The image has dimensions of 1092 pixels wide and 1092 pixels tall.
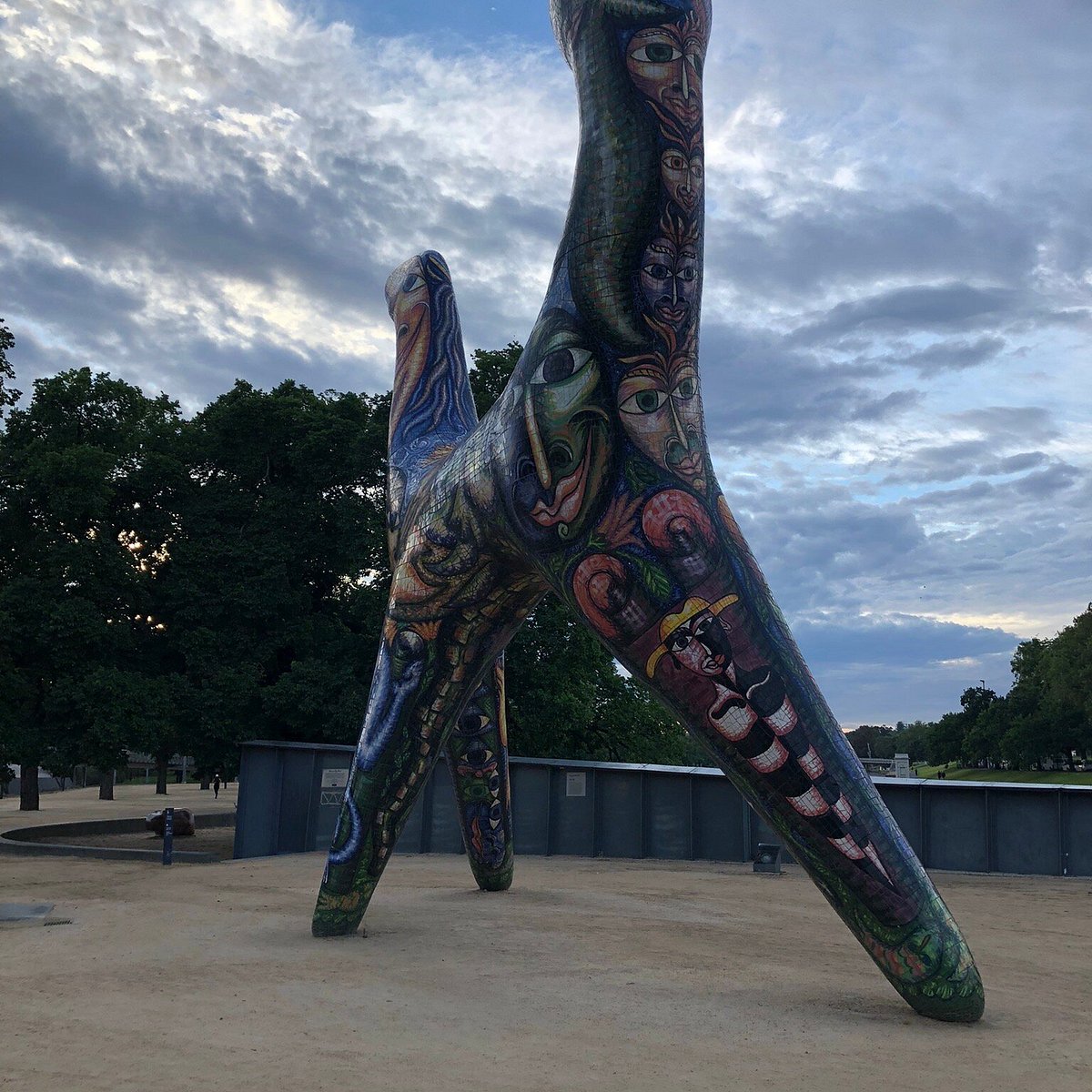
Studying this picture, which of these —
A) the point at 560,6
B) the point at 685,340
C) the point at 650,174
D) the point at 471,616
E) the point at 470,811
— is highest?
the point at 560,6

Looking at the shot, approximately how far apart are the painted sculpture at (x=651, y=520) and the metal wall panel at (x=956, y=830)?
1202cm

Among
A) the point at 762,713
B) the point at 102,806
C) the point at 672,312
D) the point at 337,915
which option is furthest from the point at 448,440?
the point at 102,806

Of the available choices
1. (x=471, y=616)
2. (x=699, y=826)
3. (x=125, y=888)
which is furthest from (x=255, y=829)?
(x=471, y=616)

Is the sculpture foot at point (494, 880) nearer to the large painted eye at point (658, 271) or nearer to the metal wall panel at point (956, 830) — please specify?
the large painted eye at point (658, 271)

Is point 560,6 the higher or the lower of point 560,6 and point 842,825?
the higher

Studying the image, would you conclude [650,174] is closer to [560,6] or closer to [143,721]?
[560,6]

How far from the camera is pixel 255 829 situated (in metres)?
19.7

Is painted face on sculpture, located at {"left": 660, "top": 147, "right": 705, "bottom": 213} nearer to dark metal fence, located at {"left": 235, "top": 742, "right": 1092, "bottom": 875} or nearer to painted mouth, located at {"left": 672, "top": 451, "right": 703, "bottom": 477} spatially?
painted mouth, located at {"left": 672, "top": 451, "right": 703, "bottom": 477}

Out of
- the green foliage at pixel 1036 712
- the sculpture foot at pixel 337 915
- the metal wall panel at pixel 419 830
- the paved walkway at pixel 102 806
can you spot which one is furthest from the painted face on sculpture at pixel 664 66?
the green foliage at pixel 1036 712

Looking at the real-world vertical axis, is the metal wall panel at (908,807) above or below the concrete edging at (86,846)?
above

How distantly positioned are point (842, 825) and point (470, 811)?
6230 millimetres

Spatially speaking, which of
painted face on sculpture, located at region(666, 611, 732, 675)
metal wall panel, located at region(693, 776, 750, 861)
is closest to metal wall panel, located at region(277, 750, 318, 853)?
metal wall panel, located at region(693, 776, 750, 861)

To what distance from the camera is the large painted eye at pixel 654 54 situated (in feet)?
26.1

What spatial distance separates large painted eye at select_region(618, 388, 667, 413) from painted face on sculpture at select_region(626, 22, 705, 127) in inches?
78.7
